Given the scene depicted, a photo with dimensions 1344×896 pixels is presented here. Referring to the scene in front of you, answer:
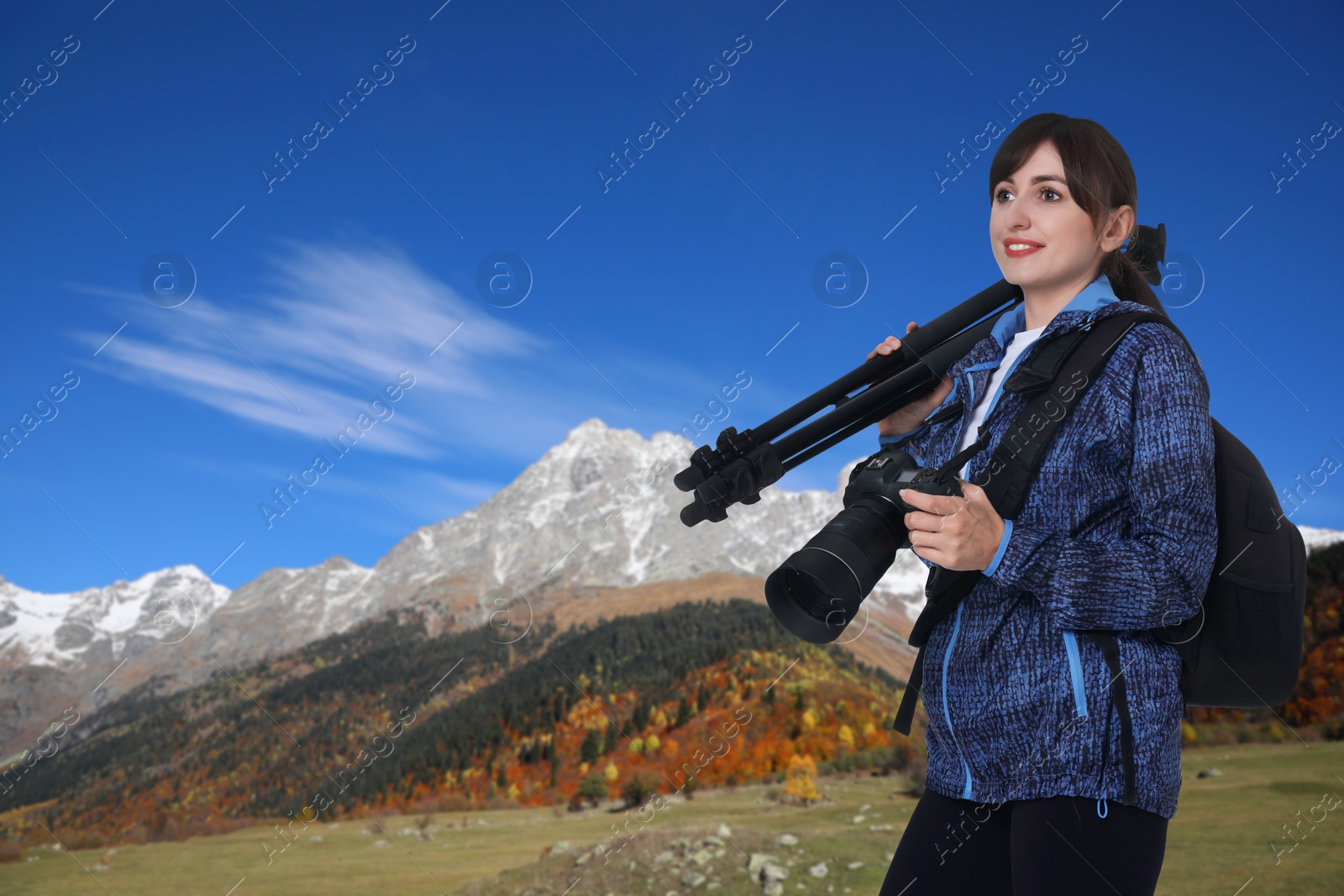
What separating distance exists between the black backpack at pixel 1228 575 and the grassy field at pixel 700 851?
1.42 ft

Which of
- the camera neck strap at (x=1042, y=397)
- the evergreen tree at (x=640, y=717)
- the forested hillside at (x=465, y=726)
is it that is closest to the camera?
the camera neck strap at (x=1042, y=397)

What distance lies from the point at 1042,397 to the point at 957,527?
1.16 ft

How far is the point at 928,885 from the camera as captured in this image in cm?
171

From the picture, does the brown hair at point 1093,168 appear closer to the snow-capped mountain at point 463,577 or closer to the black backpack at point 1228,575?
the black backpack at point 1228,575

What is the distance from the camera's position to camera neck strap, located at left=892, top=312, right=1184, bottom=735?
1.45m

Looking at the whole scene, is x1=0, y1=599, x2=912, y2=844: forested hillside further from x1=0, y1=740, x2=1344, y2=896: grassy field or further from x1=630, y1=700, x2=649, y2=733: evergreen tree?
x1=0, y1=740, x2=1344, y2=896: grassy field

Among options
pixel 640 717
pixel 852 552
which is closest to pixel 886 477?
pixel 852 552

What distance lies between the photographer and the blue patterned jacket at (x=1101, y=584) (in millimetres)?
1336

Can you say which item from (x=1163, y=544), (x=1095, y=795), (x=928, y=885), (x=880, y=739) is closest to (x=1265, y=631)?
(x=1163, y=544)

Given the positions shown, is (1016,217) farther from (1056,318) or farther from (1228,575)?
(1228,575)

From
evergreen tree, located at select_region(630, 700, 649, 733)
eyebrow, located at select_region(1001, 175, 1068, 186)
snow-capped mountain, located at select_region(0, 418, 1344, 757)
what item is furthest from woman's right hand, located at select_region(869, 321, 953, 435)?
snow-capped mountain, located at select_region(0, 418, 1344, 757)

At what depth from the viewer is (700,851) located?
29.0 feet

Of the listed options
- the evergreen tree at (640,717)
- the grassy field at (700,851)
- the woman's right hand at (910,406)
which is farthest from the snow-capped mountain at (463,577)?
the woman's right hand at (910,406)

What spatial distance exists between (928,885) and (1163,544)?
0.93m
